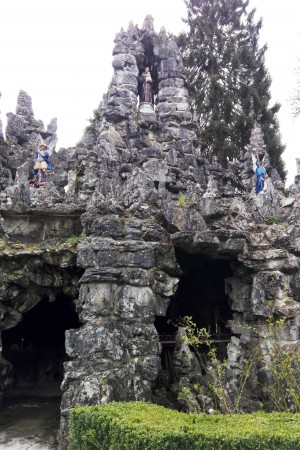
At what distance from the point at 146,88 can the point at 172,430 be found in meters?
15.4

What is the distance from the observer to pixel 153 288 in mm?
9141

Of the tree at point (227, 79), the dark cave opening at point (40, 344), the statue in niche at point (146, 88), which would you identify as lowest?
the dark cave opening at point (40, 344)

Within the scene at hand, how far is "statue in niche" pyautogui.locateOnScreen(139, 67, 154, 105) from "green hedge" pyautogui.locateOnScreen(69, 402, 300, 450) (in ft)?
46.1

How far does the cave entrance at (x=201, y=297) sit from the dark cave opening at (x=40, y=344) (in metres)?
4.09

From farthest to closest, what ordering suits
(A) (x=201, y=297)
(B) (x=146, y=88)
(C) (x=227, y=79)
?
(C) (x=227, y=79)
(B) (x=146, y=88)
(A) (x=201, y=297)

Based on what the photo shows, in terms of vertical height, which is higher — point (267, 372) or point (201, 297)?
point (201, 297)

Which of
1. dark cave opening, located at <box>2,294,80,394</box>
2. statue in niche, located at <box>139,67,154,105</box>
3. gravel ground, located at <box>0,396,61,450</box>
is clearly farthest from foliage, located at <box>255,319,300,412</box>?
statue in niche, located at <box>139,67,154,105</box>

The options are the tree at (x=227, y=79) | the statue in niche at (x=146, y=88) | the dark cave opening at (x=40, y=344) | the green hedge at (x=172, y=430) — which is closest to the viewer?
the green hedge at (x=172, y=430)

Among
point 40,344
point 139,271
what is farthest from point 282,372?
point 40,344

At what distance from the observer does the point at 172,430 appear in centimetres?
557

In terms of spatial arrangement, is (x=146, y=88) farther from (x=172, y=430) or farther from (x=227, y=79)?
(x=172, y=430)

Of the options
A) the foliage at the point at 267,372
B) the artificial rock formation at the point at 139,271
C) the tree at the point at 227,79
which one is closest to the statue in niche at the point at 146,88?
the artificial rock formation at the point at 139,271

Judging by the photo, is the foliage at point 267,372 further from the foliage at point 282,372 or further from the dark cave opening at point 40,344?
the dark cave opening at point 40,344

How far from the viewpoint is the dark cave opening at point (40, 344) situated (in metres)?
15.6
